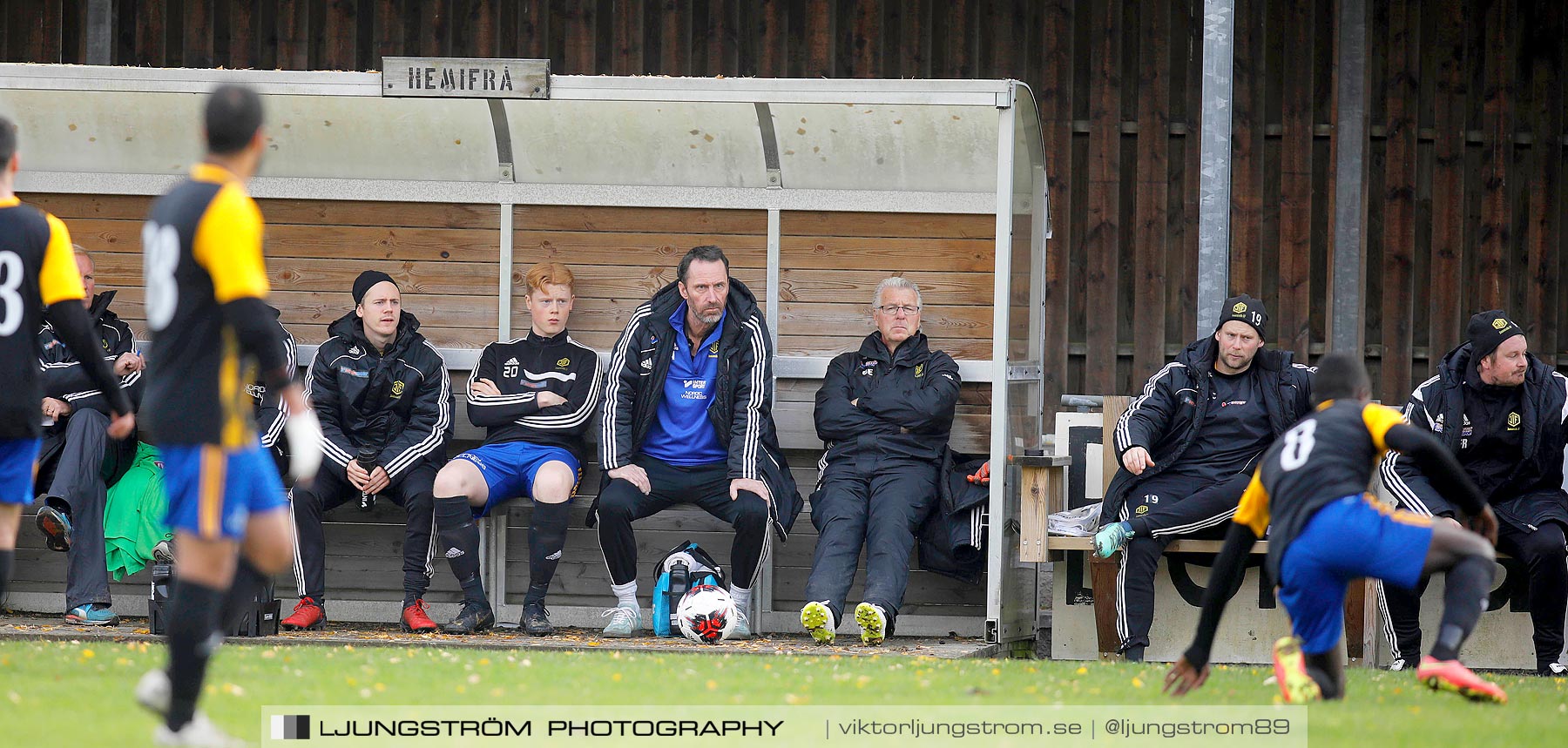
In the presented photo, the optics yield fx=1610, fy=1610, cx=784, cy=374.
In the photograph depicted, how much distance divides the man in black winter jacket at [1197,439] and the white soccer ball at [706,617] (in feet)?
4.85

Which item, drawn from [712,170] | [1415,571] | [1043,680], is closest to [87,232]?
[712,170]

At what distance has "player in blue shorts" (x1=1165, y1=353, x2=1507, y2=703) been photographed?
4.25 meters

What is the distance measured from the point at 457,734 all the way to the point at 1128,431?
3.48 meters

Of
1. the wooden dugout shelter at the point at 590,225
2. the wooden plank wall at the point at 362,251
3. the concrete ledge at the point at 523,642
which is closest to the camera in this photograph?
the concrete ledge at the point at 523,642

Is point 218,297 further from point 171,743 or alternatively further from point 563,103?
point 563,103

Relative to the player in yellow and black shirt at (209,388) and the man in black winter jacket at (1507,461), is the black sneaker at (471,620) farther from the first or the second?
the man in black winter jacket at (1507,461)

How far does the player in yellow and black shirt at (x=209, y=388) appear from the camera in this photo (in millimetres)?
3422

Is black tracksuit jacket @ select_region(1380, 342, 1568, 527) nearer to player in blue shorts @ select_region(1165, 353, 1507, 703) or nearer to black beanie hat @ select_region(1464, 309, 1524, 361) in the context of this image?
black beanie hat @ select_region(1464, 309, 1524, 361)

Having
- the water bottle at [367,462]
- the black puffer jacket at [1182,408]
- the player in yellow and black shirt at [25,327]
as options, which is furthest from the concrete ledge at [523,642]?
the player in yellow and black shirt at [25,327]

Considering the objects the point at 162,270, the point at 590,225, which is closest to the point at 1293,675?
the point at 162,270

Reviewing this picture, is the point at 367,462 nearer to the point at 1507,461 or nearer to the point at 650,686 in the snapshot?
the point at 650,686

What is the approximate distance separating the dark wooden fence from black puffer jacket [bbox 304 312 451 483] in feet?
10.0

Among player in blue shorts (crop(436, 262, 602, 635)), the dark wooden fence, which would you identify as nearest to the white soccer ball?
player in blue shorts (crop(436, 262, 602, 635))

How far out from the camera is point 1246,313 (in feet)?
21.3
